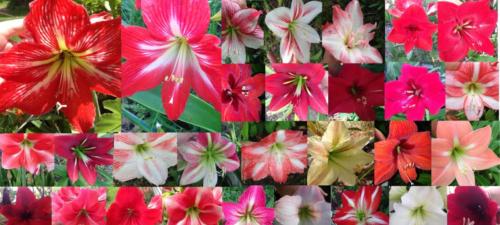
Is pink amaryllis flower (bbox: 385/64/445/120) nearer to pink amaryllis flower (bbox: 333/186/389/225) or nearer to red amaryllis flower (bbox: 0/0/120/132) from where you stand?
pink amaryllis flower (bbox: 333/186/389/225)

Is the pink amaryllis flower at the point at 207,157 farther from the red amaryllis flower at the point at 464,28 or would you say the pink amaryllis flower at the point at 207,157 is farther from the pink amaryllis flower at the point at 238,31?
the red amaryllis flower at the point at 464,28

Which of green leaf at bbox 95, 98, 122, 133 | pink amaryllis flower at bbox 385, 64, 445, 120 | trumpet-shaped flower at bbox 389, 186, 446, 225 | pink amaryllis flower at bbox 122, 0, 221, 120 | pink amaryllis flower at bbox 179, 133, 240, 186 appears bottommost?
trumpet-shaped flower at bbox 389, 186, 446, 225

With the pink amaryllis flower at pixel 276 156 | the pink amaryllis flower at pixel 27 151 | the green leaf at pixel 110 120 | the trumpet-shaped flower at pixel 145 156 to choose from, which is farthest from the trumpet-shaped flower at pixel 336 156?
the pink amaryllis flower at pixel 27 151

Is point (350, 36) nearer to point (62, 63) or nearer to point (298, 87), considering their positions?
point (298, 87)

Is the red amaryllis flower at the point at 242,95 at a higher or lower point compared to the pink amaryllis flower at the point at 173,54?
lower

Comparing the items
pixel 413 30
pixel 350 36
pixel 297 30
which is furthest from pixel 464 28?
pixel 297 30

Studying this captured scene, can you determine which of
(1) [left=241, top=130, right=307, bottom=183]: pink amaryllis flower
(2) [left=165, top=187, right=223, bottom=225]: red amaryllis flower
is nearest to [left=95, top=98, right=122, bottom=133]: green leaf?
(2) [left=165, top=187, right=223, bottom=225]: red amaryllis flower

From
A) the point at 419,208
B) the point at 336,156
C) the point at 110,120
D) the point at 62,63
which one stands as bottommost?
the point at 419,208
